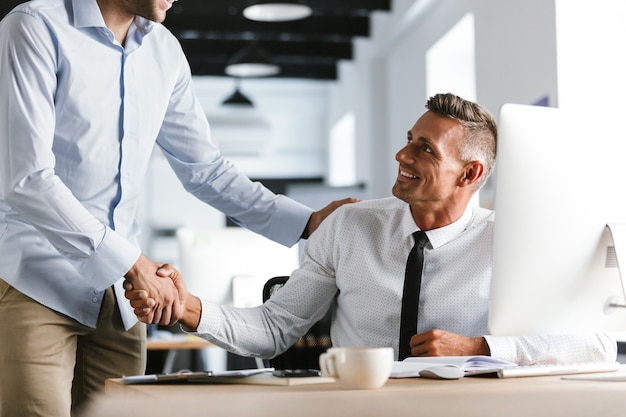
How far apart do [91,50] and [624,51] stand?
11.0 ft

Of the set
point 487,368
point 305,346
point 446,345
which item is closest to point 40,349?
point 305,346

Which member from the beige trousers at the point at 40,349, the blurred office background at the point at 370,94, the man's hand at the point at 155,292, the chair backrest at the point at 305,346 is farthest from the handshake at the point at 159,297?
the blurred office background at the point at 370,94

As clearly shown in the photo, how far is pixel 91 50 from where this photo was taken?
6.82ft

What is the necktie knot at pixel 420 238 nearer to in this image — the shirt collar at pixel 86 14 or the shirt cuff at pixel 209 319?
the shirt cuff at pixel 209 319

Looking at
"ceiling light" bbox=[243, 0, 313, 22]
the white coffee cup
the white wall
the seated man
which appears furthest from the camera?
"ceiling light" bbox=[243, 0, 313, 22]

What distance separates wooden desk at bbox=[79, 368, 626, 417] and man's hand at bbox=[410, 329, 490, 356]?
584 mm

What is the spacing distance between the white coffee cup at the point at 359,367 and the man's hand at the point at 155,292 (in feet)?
2.22

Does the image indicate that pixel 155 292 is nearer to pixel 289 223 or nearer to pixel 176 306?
pixel 176 306

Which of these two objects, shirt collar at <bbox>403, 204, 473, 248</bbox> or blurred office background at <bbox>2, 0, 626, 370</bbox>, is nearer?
shirt collar at <bbox>403, 204, 473, 248</bbox>

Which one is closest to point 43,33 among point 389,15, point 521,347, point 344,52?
point 521,347

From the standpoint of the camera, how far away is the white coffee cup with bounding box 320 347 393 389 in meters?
1.27

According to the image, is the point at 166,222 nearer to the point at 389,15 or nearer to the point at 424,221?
the point at 389,15

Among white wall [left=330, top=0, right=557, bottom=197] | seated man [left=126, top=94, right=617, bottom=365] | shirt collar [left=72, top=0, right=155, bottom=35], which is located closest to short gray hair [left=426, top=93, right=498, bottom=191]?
seated man [left=126, top=94, right=617, bottom=365]

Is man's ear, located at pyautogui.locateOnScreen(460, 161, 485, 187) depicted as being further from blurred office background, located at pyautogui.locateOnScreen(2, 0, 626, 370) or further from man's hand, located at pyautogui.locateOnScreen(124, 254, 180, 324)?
man's hand, located at pyautogui.locateOnScreen(124, 254, 180, 324)
